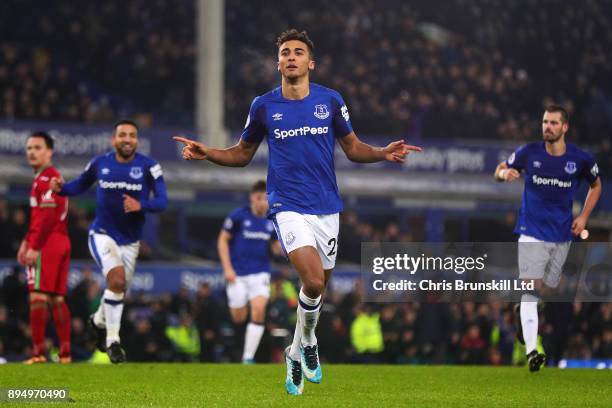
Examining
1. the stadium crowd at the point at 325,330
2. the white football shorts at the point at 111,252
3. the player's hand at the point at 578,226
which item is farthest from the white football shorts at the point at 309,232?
the stadium crowd at the point at 325,330

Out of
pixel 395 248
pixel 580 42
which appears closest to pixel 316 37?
pixel 580 42

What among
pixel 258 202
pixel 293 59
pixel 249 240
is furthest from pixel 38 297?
pixel 293 59

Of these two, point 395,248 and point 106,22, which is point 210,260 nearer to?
point 106,22

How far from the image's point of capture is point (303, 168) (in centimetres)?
898

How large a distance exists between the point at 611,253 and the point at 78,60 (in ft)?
41.4

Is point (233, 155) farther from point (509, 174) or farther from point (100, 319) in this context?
point (100, 319)

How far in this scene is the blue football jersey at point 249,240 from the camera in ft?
51.2

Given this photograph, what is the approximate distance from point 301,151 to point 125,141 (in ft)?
12.8

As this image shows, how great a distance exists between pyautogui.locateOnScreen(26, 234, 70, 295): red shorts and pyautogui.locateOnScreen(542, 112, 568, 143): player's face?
16.8ft

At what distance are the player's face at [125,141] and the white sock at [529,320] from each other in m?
4.11

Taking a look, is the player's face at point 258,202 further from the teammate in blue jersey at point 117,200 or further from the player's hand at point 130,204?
the player's hand at point 130,204

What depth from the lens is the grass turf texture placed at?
29.0 feet

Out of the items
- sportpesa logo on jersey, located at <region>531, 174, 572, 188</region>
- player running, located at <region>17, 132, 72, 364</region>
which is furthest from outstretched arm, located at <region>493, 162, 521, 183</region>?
player running, located at <region>17, 132, 72, 364</region>

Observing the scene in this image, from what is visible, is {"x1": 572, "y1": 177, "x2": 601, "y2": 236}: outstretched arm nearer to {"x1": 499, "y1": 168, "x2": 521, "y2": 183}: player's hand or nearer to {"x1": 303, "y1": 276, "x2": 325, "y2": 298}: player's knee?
{"x1": 499, "y1": 168, "x2": 521, "y2": 183}: player's hand
